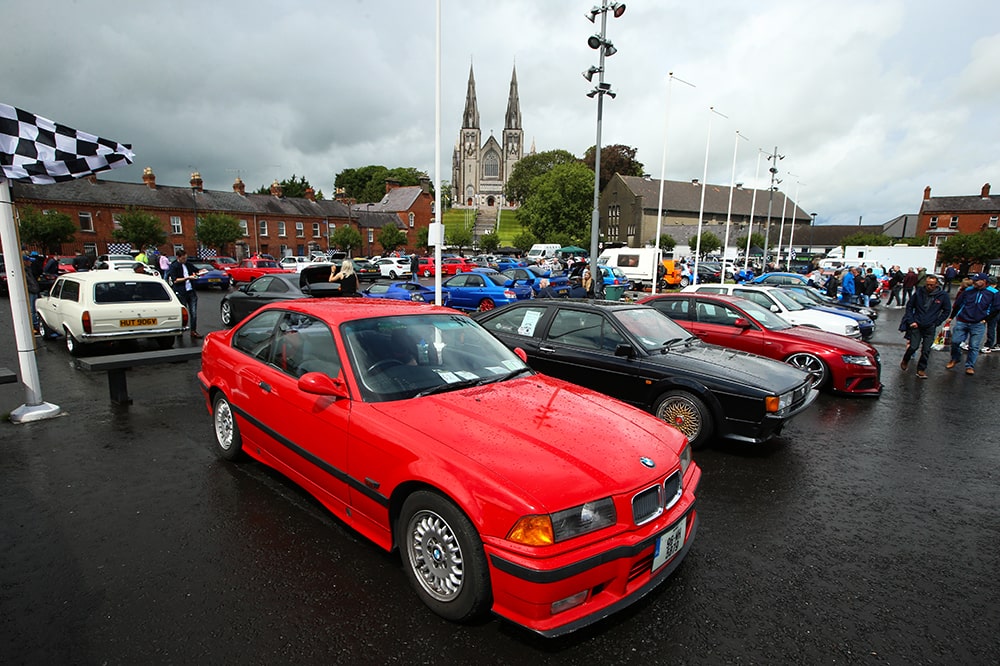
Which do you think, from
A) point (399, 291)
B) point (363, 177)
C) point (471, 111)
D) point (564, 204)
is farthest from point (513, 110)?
point (399, 291)

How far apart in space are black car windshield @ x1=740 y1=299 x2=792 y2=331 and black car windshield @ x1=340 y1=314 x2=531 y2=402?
18.8 feet

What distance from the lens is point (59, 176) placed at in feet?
18.4

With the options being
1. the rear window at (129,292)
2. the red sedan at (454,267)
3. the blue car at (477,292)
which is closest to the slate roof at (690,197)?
the red sedan at (454,267)

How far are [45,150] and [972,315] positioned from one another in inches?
560

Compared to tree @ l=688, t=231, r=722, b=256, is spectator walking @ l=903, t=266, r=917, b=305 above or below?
below

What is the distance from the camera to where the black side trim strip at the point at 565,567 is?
7.41 ft

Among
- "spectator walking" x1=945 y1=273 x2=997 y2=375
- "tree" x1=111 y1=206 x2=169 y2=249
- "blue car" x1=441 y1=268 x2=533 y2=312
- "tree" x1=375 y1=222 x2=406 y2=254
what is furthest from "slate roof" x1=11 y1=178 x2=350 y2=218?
"spectator walking" x1=945 y1=273 x2=997 y2=375

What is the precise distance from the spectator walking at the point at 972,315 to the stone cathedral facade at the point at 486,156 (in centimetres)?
11457

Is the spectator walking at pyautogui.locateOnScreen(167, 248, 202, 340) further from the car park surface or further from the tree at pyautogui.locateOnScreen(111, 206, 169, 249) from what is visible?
the tree at pyautogui.locateOnScreen(111, 206, 169, 249)

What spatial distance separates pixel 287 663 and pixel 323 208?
208ft

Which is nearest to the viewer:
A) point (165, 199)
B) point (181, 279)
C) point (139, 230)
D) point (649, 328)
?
point (649, 328)

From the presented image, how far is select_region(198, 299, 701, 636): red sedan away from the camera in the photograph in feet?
7.75

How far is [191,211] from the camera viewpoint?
161ft

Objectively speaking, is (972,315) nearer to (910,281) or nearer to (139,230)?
(910,281)
